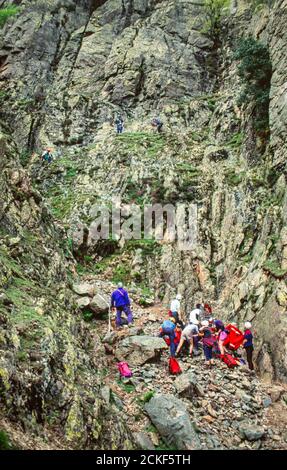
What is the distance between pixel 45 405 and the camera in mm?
7711

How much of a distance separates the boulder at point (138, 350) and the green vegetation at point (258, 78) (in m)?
13.4

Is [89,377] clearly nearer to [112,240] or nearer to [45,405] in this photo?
[45,405]

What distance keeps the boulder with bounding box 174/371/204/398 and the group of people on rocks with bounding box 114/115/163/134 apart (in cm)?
2039

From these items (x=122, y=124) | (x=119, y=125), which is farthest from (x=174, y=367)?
(x=122, y=124)

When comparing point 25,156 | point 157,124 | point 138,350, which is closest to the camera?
point 138,350

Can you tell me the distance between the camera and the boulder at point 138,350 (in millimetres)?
12789

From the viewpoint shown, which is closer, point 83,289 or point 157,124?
point 83,289

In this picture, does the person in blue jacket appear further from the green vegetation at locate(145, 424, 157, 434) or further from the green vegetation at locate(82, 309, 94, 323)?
the green vegetation at locate(145, 424, 157, 434)

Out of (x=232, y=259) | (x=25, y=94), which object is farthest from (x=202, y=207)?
(x=25, y=94)

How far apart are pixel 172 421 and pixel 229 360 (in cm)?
454

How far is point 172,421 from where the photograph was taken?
9883 mm

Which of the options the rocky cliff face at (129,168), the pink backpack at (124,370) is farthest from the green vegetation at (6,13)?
the pink backpack at (124,370)

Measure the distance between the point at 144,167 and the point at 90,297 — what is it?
11.0m

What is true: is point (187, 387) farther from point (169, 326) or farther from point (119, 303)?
point (119, 303)
